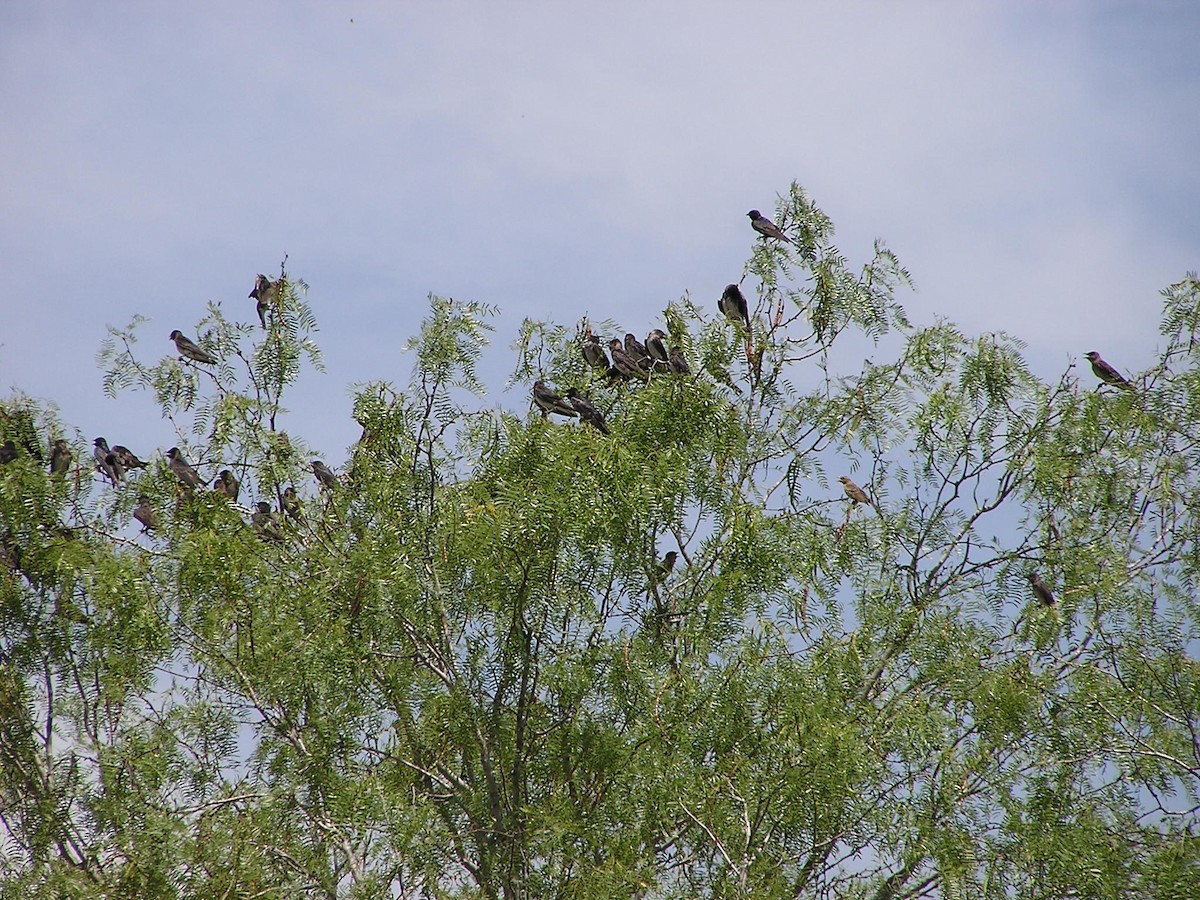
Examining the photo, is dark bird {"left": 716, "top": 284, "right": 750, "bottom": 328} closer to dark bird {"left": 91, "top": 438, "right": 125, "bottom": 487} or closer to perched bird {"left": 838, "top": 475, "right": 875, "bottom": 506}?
perched bird {"left": 838, "top": 475, "right": 875, "bottom": 506}

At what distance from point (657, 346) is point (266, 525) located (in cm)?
275

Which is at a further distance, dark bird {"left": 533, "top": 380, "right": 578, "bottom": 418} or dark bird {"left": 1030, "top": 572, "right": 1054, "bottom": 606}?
dark bird {"left": 1030, "top": 572, "right": 1054, "bottom": 606}

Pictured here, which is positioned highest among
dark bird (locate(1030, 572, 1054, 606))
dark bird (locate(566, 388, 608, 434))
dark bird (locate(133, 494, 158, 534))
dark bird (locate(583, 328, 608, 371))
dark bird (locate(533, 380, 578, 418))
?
dark bird (locate(583, 328, 608, 371))

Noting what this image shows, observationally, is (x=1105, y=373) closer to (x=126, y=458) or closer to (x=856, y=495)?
(x=856, y=495)

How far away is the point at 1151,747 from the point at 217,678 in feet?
17.1

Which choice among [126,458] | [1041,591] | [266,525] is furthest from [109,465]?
[1041,591]

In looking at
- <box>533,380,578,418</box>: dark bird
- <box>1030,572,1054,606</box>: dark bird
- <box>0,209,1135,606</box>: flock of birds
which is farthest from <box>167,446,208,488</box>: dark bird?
<box>1030,572,1054,606</box>: dark bird

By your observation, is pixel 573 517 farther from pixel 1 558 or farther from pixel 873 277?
pixel 1 558

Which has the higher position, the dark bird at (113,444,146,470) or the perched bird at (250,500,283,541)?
the dark bird at (113,444,146,470)

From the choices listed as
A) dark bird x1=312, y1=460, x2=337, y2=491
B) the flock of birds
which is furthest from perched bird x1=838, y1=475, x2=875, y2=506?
dark bird x1=312, y1=460, x2=337, y2=491

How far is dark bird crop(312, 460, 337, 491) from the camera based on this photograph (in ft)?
28.5

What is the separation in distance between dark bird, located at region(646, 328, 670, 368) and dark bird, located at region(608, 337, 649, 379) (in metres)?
0.13

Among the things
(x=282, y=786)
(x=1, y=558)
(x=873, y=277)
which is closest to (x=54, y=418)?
(x=1, y=558)

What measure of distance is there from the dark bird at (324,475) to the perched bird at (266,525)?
391 millimetres
